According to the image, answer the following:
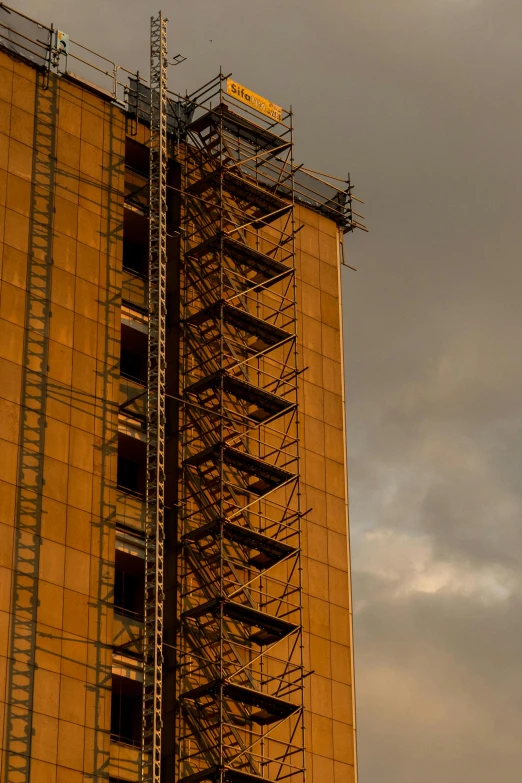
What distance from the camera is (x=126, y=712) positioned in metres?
79.6

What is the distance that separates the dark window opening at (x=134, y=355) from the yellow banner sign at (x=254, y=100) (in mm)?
16345

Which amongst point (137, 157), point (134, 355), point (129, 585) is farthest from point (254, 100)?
point (129, 585)

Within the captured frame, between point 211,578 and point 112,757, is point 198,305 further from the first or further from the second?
point 112,757

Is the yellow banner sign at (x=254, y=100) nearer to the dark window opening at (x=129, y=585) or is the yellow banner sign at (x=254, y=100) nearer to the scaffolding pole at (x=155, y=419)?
the scaffolding pole at (x=155, y=419)

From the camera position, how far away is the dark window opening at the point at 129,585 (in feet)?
265

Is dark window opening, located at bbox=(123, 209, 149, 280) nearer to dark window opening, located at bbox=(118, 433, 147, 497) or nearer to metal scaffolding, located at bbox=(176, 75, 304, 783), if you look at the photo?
metal scaffolding, located at bbox=(176, 75, 304, 783)

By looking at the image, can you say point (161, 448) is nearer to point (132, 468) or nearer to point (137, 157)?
point (132, 468)

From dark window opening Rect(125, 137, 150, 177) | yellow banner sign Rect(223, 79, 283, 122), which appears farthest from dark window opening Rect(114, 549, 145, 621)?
yellow banner sign Rect(223, 79, 283, 122)

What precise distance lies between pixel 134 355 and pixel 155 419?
5.87 m

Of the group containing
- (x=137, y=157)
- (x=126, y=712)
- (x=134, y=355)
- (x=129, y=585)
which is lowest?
(x=126, y=712)

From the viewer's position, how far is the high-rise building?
248ft

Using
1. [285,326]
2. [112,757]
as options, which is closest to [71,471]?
[112,757]

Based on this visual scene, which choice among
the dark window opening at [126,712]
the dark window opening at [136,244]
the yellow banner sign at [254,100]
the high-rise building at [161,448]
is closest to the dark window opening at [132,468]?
the high-rise building at [161,448]

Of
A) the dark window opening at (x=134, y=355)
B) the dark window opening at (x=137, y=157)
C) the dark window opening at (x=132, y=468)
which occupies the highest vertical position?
the dark window opening at (x=137, y=157)
